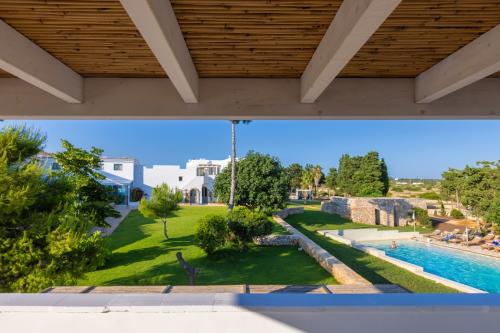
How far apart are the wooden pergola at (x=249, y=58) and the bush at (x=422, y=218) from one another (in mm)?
26861

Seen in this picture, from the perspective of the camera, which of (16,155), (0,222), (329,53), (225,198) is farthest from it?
(225,198)

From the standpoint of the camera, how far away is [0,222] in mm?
6375

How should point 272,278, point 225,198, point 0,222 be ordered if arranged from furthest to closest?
1. point 225,198
2. point 272,278
3. point 0,222

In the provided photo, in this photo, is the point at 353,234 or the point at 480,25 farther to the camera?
the point at 353,234

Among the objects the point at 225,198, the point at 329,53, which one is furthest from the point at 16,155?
the point at 225,198

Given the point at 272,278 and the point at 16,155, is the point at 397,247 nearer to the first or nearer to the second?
the point at 272,278

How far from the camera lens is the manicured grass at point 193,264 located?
9.60 meters

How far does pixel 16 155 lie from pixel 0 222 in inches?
59.9

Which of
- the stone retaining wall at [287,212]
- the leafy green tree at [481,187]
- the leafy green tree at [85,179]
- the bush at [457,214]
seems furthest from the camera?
Answer: the bush at [457,214]

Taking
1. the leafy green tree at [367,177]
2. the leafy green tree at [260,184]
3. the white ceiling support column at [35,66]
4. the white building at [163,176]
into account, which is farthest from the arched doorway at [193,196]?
the white ceiling support column at [35,66]

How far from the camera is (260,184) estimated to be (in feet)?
62.5

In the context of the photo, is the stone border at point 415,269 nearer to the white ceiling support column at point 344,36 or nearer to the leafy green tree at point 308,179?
the white ceiling support column at point 344,36

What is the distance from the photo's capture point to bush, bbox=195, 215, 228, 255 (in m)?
12.2

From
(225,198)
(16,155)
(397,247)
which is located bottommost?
(397,247)
